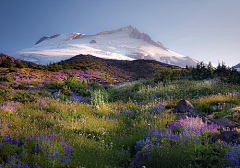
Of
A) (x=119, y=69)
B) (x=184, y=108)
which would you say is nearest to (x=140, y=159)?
(x=184, y=108)

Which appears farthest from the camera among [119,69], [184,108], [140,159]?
[119,69]

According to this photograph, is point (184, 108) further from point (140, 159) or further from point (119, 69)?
point (119, 69)

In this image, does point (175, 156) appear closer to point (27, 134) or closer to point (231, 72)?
point (27, 134)

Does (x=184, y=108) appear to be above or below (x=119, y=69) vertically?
below

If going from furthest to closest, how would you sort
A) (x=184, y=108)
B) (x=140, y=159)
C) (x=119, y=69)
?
(x=119, y=69) < (x=184, y=108) < (x=140, y=159)

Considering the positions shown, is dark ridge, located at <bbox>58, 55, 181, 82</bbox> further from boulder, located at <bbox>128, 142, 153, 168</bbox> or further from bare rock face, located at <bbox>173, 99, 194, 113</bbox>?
boulder, located at <bbox>128, 142, 153, 168</bbox>

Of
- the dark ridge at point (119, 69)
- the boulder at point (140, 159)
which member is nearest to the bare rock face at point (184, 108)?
the boulder at point (140, 159)

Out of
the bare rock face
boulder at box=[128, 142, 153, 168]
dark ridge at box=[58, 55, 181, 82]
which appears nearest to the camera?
boulder at box=[128, 142, 153, 168]

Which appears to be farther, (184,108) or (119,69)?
(119,69)

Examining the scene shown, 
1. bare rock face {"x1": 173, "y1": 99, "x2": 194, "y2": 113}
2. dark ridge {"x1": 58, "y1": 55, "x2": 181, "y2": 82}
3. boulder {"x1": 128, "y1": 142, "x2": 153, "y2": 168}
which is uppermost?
dark ridge {"x1": 58, "y1": 55, "x2": 181, "y2": 82}

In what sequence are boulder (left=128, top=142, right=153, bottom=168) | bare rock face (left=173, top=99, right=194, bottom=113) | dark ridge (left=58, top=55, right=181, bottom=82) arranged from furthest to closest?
dark ridge (left=58, top=55, right=181, bottom=82)
bare rock face (left=173, top=99, right=194, bottom=113)
boulder (left=128, top=142, right=153, bottom=168)

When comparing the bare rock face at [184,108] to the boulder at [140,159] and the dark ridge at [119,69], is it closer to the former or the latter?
the boulder at [140,159]

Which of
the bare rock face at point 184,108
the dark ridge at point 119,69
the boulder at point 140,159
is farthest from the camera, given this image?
the dark ridge at point 119,69

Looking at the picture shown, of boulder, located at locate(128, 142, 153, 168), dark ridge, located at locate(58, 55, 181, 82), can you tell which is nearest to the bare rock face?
boulder, located at locate(128, 142, 153, 168)
